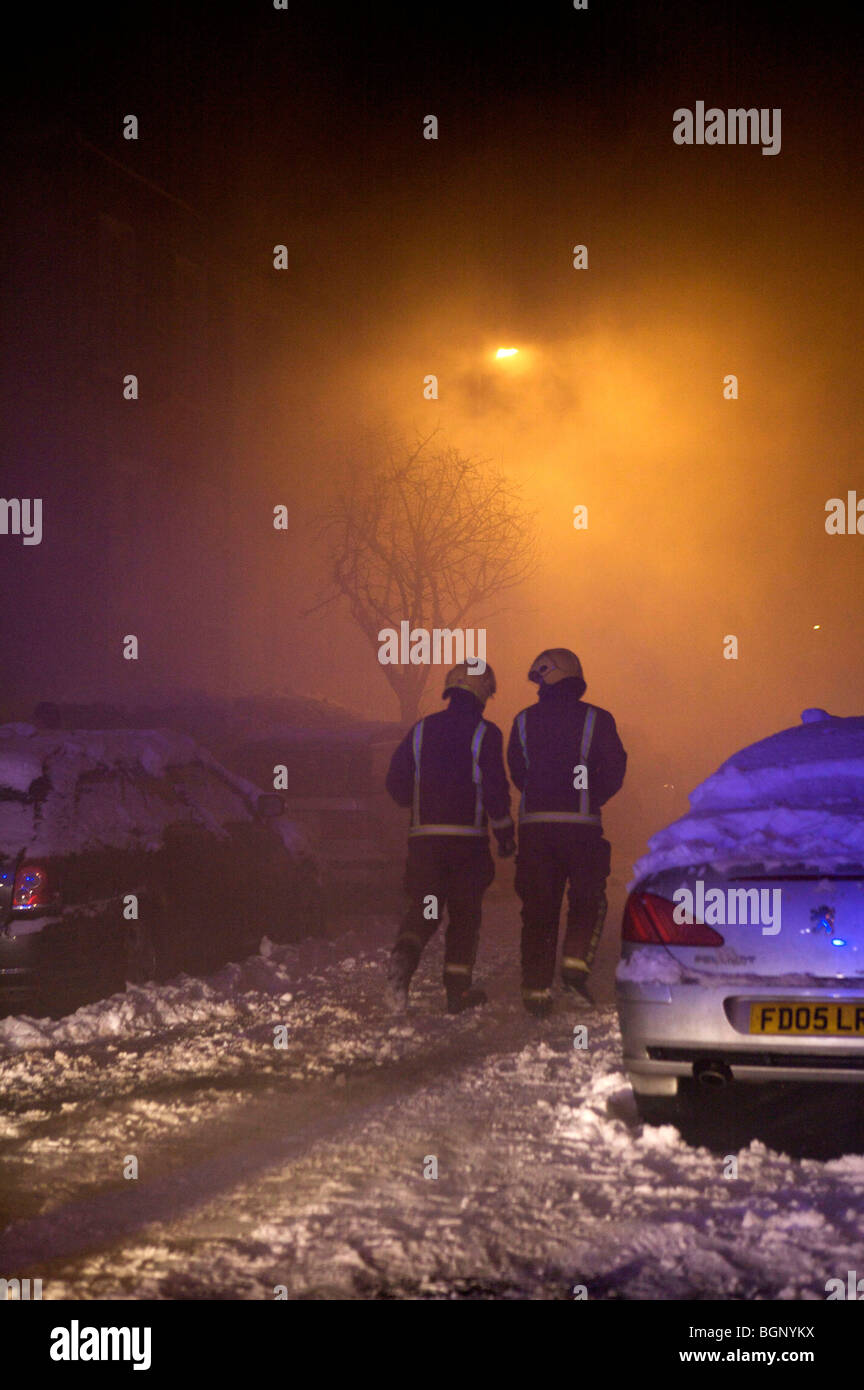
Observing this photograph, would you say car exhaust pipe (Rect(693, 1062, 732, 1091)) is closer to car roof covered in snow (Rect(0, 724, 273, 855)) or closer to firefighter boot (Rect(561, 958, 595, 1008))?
firefighter boot (Rect(561, 958, 595, 1008))

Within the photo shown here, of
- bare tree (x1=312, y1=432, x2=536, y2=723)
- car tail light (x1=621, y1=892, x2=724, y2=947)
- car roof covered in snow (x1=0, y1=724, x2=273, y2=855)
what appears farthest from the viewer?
bare tree (x1=312, y1=432, x2=536, y2=723)

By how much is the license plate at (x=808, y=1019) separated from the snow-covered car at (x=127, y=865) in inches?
156

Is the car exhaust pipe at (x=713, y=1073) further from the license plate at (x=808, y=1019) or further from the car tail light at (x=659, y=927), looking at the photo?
the car tail light at (x=659, y=927)

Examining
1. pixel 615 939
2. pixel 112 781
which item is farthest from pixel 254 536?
pixel 112 781

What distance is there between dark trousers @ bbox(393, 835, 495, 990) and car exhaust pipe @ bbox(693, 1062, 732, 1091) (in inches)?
126

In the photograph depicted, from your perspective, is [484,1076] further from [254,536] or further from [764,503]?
[764,503]

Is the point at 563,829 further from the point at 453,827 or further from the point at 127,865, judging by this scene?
the point at 127,865

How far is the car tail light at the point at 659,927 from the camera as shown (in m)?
5.00

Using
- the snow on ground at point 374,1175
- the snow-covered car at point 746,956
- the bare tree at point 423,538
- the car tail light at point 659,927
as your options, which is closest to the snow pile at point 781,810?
the snow-covered car at point 746,956

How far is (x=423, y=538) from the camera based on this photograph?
29219mm

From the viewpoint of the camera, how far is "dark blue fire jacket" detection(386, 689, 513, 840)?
820 cm

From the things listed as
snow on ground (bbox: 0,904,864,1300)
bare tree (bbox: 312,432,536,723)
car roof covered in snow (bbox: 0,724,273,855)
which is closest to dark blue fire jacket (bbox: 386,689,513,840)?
snow on ground (bbox: 0,904,864,1300)

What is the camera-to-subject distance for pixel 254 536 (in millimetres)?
31828
